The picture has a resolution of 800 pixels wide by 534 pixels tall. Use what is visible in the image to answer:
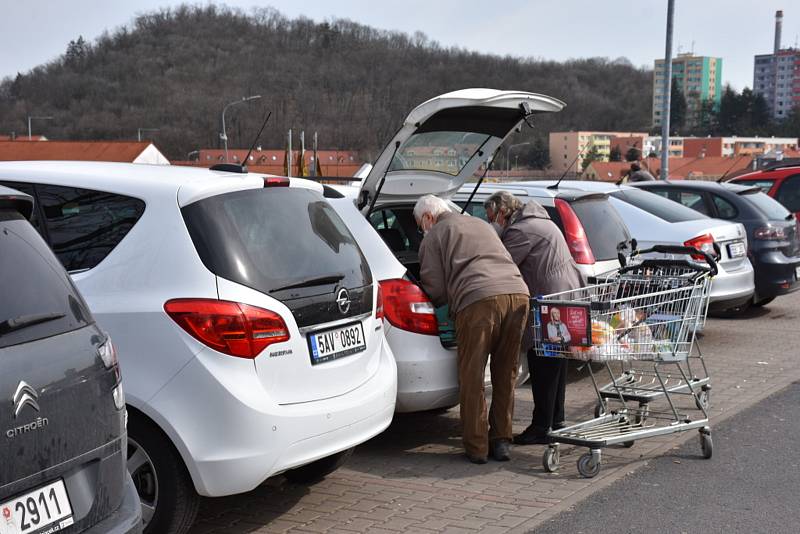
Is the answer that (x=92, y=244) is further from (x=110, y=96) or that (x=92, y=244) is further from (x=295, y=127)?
(x=110, y=96)

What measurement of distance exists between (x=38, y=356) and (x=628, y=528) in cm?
322

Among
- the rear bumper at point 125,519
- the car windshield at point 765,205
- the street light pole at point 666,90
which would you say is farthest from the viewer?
the street light pole at point 666,90

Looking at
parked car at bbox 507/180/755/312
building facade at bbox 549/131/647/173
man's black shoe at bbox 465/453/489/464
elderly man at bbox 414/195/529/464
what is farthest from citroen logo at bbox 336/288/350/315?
building facade at bbox 549/131/647/173

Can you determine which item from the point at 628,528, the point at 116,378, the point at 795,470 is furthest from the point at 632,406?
the point at 116,378

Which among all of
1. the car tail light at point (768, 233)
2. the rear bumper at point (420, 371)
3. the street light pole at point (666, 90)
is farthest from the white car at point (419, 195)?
the street light pole at point (666, 90)

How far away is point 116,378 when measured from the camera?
3.44 m

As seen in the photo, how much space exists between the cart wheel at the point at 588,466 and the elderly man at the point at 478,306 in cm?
56

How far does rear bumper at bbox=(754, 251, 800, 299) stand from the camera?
12359 mm

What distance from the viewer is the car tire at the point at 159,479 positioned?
178 inches

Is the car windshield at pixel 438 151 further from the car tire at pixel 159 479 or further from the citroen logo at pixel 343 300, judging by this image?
the car tire at pixel 159 479

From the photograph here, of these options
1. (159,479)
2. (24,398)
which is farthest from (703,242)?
(24,398)

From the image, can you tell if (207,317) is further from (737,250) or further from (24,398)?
(737,250)

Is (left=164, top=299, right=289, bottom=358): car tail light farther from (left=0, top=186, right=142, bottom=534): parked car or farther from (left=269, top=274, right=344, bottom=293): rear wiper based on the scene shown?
(left=0, top=186, right=142, bottom=534): parked car

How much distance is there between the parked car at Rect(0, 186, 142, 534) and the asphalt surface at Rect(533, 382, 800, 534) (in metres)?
2.48
